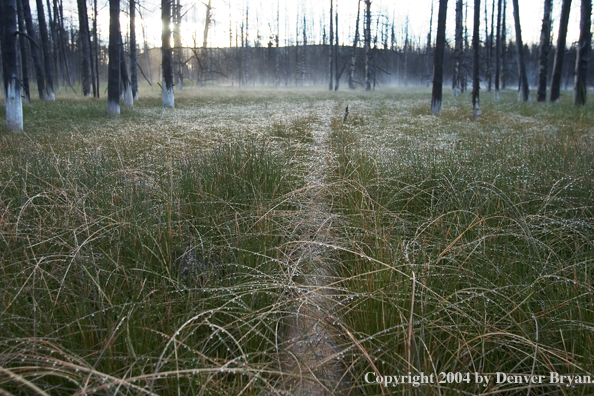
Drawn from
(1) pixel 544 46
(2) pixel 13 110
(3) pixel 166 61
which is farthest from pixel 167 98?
(1) pixel 544 46

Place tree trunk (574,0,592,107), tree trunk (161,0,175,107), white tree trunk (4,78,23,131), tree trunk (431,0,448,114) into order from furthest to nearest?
tree trunk (161,0,175,107)
tree trunk (574,0,592,107)
tree trunk (431,0,448,114)
white tree trunk (4,78,23,131)

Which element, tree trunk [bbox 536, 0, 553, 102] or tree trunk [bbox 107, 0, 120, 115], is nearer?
tree trunk [bbox 107, 0, 120, 115]

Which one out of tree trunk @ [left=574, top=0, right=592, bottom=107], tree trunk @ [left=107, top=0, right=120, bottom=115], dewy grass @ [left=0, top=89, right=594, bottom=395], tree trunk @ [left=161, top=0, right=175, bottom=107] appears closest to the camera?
dewy grass @ [left=0, top=89, right=594, bottom=395]

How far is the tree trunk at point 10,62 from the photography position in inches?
314

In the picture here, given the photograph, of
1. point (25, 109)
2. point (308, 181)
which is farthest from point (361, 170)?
point (25, 109)

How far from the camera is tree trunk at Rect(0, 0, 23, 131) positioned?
7965mm

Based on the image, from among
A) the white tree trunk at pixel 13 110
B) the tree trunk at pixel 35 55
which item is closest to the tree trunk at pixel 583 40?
the white tree trunk at pixel 13 110

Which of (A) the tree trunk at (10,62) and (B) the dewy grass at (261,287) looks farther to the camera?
(A) the tree trunk at (10,62)

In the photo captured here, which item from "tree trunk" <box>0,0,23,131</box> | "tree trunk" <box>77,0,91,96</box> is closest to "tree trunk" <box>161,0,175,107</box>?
"tree trunk" <box>77,0,91,96</box>

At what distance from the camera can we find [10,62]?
825 cm

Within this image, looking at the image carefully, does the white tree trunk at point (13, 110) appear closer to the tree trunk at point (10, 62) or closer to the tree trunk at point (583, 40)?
the tree trunk at point (10, 62)

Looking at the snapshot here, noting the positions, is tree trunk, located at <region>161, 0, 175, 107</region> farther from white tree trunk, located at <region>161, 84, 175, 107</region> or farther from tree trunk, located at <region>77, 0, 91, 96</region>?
tree trunk, located at <region>77, 0, 91, 96</region>

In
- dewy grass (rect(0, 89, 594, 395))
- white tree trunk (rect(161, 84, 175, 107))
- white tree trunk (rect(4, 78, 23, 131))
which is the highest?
white tree trunk (rect(161, 84, 175, 107))

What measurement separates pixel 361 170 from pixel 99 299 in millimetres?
2683
